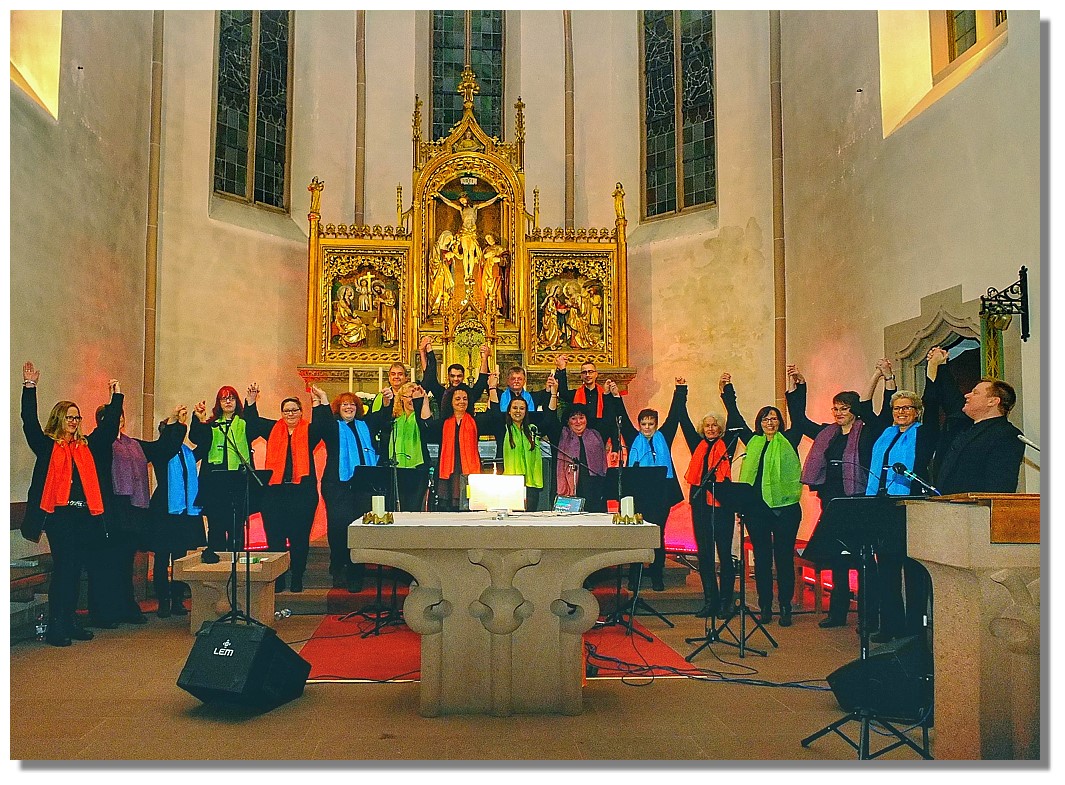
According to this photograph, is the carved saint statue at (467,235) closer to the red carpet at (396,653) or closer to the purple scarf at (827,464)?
the purple scarf at (827,464)

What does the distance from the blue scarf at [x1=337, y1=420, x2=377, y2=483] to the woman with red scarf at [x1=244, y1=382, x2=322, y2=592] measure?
0.24 metres

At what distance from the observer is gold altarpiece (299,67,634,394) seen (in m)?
9.73

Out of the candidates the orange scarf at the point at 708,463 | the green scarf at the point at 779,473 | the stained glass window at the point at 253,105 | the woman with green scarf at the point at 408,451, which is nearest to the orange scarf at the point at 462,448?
the woman with green scarf at the point at 408,451

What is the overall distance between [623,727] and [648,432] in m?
3.90

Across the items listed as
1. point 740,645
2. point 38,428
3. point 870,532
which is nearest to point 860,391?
point 740,645

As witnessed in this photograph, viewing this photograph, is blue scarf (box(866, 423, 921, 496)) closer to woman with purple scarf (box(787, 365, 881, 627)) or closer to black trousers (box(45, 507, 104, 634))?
woman with purple scarf (box(787, 365, 881, 627))

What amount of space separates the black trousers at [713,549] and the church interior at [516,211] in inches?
27.3

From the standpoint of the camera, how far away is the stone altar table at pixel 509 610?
4.57 m

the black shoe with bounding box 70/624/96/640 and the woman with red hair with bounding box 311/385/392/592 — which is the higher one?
the woman with red hair with bounding box 311/385/392/592

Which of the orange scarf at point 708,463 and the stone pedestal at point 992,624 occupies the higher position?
the orange scarf at point 708,463

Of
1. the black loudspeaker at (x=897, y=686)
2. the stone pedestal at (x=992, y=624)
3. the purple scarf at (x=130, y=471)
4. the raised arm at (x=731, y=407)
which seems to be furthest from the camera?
the raised arm at (x=731, y=407)

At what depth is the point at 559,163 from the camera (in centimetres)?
1150

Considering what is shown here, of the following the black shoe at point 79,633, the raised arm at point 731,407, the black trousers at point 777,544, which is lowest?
the black shoe at point 79,633

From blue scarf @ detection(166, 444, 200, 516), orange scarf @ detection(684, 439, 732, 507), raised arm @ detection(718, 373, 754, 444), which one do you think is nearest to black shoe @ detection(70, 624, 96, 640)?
blue scarf @ detection(166, 444, 200, 516)
